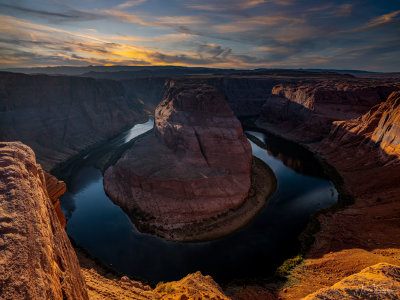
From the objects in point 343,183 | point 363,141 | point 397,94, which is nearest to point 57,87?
point 343,183

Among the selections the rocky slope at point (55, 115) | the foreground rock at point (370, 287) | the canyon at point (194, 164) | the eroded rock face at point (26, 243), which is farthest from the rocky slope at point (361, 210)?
the rocky slope at point (55, 115)

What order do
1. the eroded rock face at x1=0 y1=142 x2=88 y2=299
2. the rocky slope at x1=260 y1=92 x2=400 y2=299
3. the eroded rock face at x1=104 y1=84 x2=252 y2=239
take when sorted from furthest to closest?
1. the eroded rock face at x1=104 y1=84 x2=252 y2=239
2. the rocky slope at x1=260 y1=92 x2=400 y2=299
3. the eroded rock face at x1=0 y1=142 x2=88 y2=299

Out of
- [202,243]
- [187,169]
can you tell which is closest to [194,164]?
[187,169]

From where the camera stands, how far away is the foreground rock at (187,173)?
30266mm

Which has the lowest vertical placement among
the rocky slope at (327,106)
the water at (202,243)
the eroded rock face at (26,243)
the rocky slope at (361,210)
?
the water at (202,243)

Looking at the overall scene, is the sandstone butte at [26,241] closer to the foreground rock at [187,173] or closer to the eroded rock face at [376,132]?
the foreground rock at [187,173]

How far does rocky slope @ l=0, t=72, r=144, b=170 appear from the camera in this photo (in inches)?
2117

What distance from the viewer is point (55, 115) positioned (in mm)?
64875

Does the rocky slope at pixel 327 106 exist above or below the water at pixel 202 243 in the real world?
above

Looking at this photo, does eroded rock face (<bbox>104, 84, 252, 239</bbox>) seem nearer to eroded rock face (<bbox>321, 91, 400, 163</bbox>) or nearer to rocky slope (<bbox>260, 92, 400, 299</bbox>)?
rocky slope (<bbox>260, 92, 400, 299</bbox>)

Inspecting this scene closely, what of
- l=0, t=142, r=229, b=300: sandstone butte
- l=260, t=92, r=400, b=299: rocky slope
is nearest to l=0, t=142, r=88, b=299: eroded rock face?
l=0, t=142, r=229, b=300: sandstone butte

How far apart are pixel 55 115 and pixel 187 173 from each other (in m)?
54.3

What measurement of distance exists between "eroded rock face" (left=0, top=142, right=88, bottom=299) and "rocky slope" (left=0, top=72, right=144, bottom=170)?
1716 inches

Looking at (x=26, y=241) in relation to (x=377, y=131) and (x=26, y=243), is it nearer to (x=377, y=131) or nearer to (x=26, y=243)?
(x=26, y=243)
